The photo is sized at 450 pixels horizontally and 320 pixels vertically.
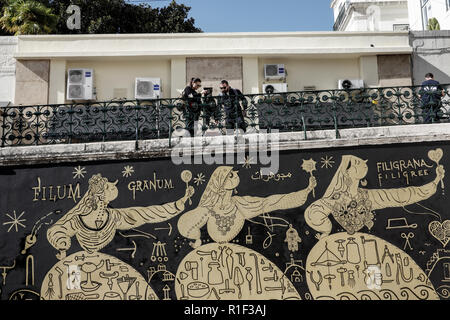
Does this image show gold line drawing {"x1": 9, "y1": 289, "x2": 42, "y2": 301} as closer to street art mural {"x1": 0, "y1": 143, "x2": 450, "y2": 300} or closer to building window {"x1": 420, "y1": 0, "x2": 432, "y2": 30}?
street art mural {"x1": 0, "y1": 143, "x2": 450, "y2": 300}

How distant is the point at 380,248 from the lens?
22.2 ft

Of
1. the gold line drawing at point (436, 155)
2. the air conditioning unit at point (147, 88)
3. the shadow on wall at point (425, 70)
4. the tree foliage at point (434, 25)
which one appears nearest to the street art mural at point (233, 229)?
the gold line drawing at point (436, 155)

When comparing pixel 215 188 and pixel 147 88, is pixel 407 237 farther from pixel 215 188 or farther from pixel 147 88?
pixel 147 88

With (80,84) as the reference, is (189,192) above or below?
below

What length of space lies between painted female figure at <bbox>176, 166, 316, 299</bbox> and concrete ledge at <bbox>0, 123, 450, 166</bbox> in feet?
1.87

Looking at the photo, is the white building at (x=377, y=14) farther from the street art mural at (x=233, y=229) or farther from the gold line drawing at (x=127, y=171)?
the gold line drawing at (x=127, y=171)

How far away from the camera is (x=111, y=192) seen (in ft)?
23.7

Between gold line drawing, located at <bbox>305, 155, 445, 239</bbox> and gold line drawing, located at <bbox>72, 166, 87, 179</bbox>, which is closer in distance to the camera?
gold line drawing, located at <bbox>305, 155, 445, 239</bbox>

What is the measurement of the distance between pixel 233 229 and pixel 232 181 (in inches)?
29.3

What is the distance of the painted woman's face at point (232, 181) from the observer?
7.20 meters

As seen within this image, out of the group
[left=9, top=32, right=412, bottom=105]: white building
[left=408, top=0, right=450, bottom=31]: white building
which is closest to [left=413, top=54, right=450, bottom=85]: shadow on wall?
[left=9, top=32, right=412, bottom=105]: white building

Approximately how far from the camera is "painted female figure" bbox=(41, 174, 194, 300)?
22.3 feet

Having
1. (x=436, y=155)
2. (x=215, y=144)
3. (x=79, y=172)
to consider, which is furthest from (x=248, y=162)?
(x=436, y=155)
